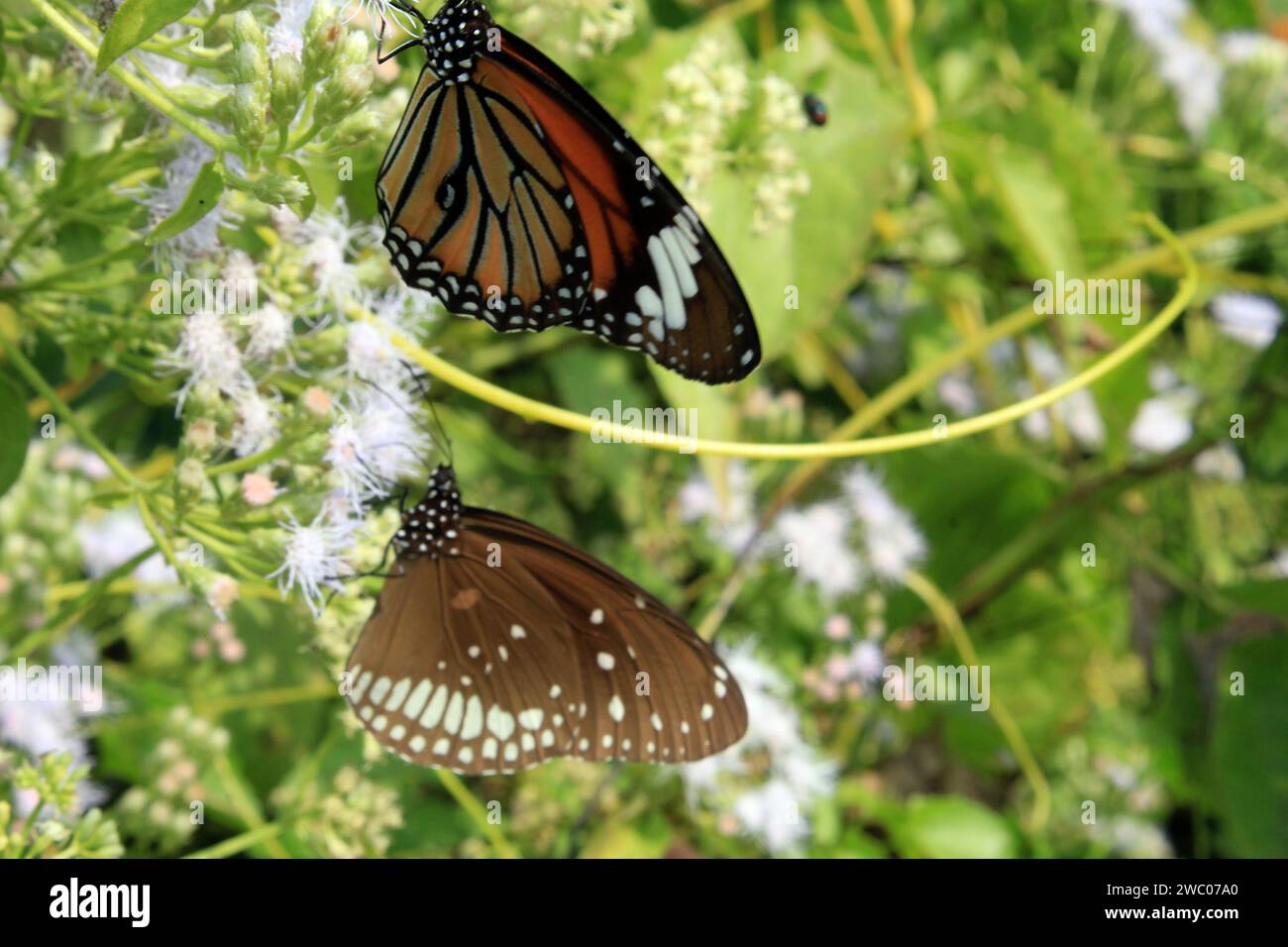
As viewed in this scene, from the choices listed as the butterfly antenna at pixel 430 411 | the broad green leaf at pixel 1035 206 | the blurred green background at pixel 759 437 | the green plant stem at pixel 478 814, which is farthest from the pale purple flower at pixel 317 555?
the broad green leaf at pixel 1035 206

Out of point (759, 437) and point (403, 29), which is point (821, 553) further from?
point (403, 29)

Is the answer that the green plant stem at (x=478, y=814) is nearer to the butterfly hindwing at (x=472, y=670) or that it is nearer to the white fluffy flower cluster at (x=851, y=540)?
the butterfly hindwing at (x=472, y=670)

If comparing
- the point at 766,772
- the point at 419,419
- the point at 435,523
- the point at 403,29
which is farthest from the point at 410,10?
the point at 766,772

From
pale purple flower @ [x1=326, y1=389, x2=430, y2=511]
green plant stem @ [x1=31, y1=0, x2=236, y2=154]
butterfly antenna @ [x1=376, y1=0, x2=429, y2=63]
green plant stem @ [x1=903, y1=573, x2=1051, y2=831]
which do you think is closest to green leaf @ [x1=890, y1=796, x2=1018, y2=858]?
green plant stem @ [x1=903, y1=573, x2=1051, y2=831]

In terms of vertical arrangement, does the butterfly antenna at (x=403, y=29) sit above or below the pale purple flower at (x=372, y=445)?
above

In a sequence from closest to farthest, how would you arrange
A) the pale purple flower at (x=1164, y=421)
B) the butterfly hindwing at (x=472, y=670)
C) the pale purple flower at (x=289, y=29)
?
the pale purple flower at (x=289, y=29), the butterfly hindwing at (x=472, y=670), the pale purple flower at (x=1164, y=421)

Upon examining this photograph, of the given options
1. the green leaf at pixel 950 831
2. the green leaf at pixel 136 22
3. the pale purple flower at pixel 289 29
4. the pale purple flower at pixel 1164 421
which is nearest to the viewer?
the green leaf at pixel 136 22
